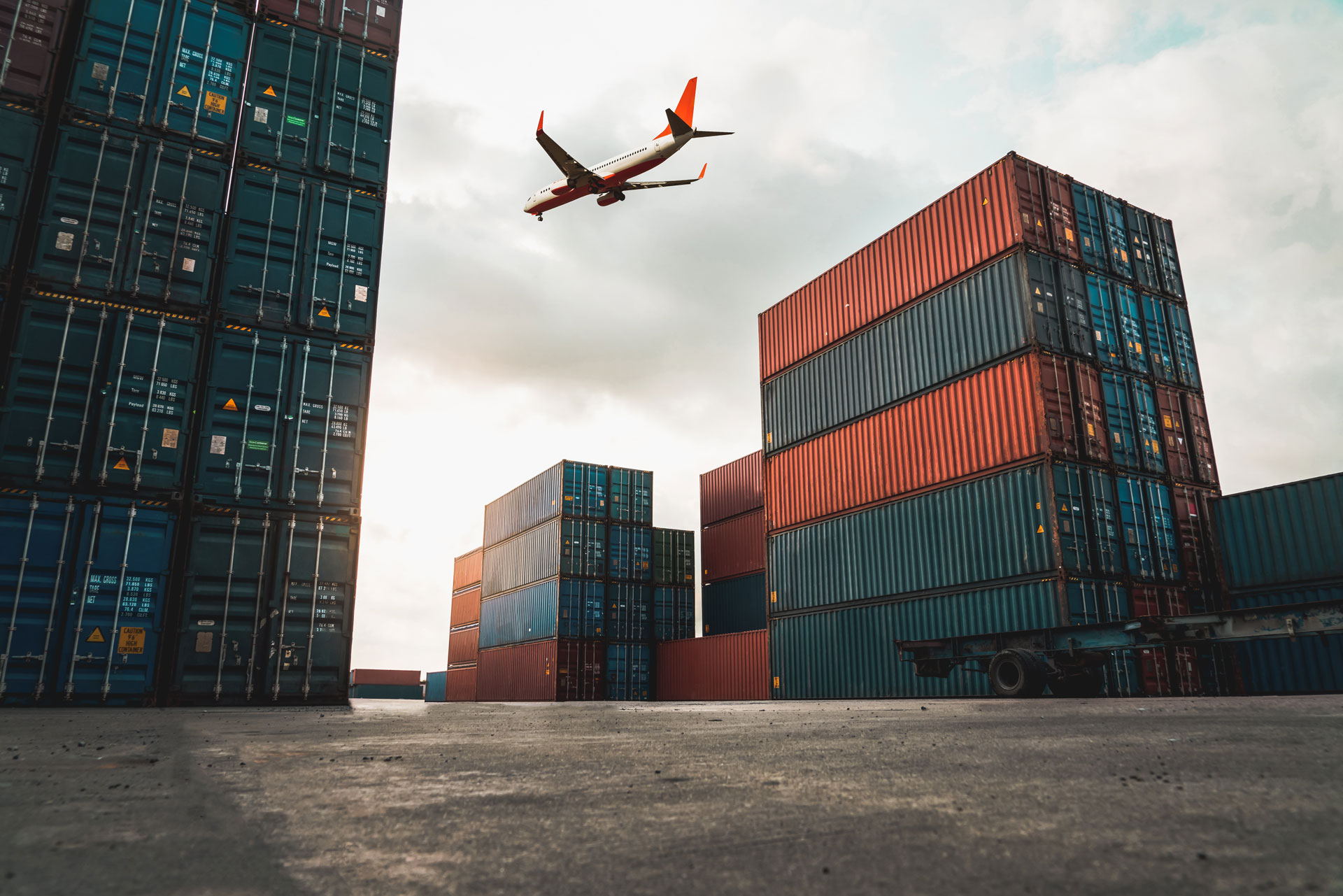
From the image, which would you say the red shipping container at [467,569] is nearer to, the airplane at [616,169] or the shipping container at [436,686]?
A: the shipping container at [436,686]

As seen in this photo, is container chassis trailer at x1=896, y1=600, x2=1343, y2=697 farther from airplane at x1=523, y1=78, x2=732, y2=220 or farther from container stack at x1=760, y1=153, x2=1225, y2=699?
airplane at x1=523, y1=78, x2=732, y2=220

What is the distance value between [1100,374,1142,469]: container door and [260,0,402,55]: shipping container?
62.2ft

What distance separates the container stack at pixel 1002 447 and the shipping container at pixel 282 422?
1350 centimetres

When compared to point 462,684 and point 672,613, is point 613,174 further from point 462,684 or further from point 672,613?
point 462,684

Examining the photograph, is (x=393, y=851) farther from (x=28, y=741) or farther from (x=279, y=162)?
(x=279, y=162)

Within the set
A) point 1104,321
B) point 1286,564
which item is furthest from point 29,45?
point 1286,564

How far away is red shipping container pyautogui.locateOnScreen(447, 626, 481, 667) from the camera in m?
44.7

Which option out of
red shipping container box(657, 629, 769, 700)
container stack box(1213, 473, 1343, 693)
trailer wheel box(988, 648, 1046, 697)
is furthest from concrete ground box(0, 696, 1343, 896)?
red shipping container box(657, 629, 769, 700)

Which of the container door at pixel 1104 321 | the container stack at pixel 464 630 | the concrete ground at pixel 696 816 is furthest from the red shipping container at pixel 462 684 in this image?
the concrete ground at pixel 696 816

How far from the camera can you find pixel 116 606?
13.4 meters

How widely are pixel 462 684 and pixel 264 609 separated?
3362cm

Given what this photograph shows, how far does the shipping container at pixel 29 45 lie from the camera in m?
14.8

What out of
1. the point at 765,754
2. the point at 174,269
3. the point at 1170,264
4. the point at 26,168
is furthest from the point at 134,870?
the point at 1170,264

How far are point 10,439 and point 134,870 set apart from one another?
587 inches
